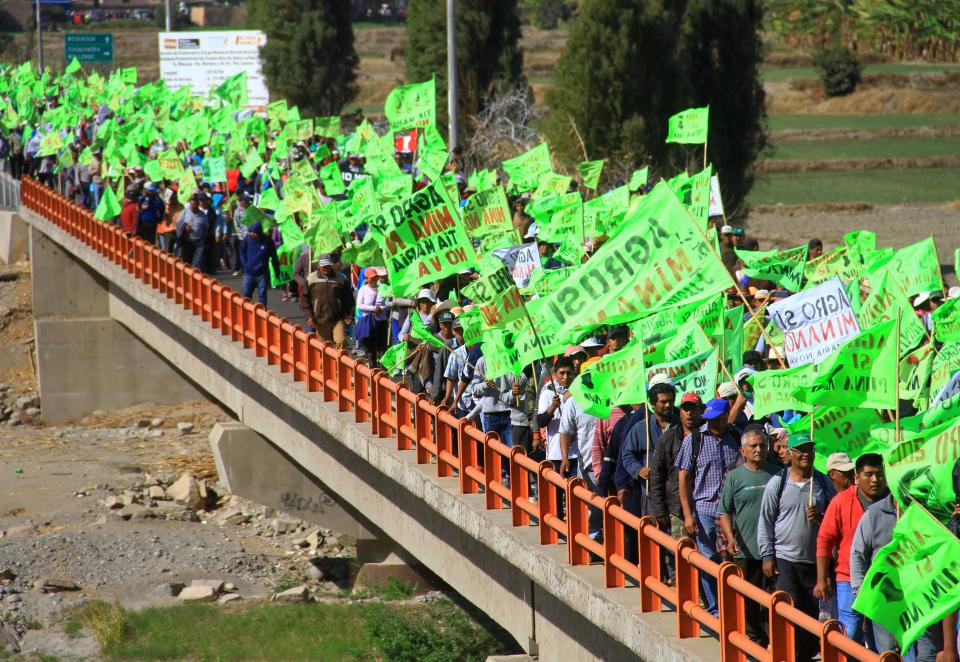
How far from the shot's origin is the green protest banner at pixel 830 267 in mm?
15250

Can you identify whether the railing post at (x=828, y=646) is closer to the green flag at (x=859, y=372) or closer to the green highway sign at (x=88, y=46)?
the green flag at (x=859, y=372)

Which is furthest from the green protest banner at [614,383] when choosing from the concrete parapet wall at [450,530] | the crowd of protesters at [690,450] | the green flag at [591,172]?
the green flag at [591,172]

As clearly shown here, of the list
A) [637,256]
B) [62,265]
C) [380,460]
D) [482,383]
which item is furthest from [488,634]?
[62,265]

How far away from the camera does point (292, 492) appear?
21.0 m

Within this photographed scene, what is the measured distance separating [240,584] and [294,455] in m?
2.82

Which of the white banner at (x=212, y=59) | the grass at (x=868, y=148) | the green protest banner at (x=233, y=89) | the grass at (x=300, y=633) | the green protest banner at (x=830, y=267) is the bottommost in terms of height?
the grass at (x=300, y=633)

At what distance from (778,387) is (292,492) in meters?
11.9

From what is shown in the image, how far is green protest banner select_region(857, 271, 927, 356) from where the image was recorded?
11.8m

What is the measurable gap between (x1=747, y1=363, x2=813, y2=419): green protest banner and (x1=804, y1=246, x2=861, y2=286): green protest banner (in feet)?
17.5

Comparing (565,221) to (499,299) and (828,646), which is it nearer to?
(499,299)

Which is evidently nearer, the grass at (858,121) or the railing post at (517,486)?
the railing post at (517,486)

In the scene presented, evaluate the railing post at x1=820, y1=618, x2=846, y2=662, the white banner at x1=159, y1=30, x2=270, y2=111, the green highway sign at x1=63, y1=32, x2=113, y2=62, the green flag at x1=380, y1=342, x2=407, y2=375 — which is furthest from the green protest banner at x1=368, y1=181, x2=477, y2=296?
the green highway sign at x1=63, y1=32, x2=113, y2=62

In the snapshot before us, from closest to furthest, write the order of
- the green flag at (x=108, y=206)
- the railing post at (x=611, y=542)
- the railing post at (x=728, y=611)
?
the railing post at (x=728, y=611) < the railing post at (x=611, y=542) < the green flag at (x=108, y=206)

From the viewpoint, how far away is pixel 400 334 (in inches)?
619
